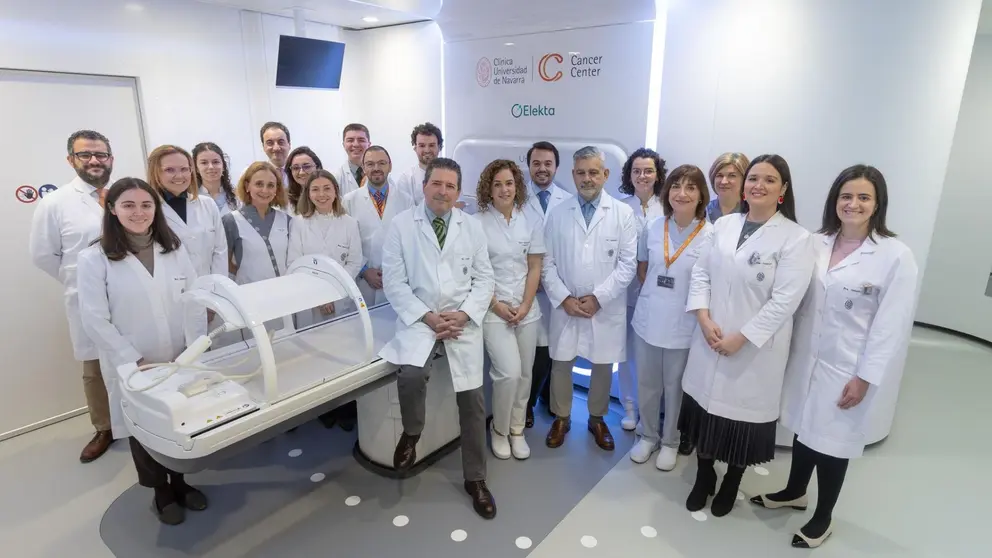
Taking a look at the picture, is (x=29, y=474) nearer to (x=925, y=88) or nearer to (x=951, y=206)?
(x=925, y=88)

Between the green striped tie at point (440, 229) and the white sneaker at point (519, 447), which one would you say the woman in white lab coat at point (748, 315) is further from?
the green striped tie at point (440, 229)

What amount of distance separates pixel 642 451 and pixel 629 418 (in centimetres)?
38

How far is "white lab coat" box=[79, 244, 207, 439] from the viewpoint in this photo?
88.0 inches

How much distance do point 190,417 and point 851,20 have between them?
326cm

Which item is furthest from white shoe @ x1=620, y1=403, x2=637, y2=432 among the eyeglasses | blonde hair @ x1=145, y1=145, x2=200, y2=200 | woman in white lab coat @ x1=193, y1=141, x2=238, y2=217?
the eyeglasses

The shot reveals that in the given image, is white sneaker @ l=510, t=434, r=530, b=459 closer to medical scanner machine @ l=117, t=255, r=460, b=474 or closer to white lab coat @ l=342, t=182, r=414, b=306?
medical scanner machine @ l=117, t=255, r=460, b=474

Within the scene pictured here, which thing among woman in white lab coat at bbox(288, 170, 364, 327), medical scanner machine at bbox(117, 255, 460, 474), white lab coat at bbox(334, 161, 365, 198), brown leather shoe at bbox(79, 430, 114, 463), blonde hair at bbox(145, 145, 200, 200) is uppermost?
blonde hair at bbox(145, 145, 200, 200)

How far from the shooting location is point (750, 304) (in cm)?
227

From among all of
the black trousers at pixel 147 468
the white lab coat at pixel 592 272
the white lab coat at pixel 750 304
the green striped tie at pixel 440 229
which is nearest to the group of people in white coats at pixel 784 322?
the white lab coat at pixel 750 304

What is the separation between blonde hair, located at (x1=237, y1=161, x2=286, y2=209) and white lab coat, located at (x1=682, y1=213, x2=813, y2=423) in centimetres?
215

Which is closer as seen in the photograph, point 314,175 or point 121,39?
point 314,175

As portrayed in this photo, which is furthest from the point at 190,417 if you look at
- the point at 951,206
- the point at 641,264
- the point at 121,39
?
the point at 951,206

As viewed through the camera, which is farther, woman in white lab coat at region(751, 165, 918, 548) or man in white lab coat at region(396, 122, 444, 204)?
man in white lab coat at region(396, 122, 444, 204)

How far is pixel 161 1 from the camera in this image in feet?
12.1
